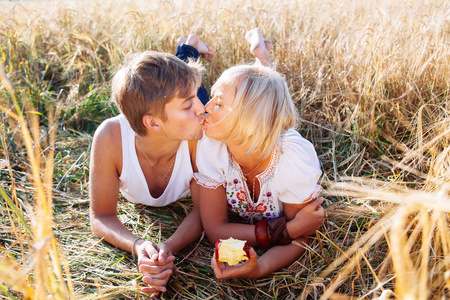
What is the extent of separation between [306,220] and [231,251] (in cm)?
42

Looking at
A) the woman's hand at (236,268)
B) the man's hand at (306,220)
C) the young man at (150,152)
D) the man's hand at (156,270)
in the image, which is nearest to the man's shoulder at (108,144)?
the young man at (150,152)

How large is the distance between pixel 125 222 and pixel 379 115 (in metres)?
1.60

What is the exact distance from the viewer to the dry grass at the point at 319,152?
1300 millimetres

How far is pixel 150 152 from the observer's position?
1980 millimetres

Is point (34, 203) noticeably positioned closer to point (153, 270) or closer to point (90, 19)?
point (153, 270)

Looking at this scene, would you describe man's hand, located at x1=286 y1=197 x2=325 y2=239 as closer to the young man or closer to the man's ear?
the young man

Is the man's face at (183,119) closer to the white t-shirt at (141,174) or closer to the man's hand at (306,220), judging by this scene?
the white t-shirt at (141,174)

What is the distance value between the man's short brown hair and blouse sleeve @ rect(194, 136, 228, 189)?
26 cm

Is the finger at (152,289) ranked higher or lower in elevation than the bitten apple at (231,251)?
lower

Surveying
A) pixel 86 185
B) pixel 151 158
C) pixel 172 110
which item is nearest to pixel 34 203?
pixel 86 185

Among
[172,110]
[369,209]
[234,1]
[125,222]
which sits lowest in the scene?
[125,222]

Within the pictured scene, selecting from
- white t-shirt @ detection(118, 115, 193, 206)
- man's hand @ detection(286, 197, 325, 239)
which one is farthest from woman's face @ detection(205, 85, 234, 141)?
man's hand @ detection(286, 197, 325, 239)

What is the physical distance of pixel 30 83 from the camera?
10.2 ft

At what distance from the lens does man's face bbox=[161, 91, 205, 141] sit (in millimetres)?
1727
